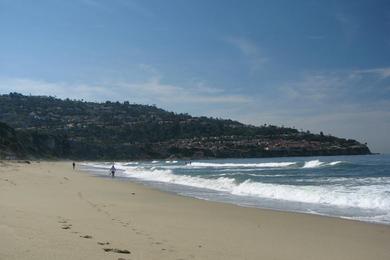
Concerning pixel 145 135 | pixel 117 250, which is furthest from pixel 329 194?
pixel 145 135

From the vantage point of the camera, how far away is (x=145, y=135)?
154625 mm

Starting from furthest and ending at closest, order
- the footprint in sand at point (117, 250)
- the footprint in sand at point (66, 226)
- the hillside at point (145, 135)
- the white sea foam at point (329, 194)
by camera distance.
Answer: the hillside at point (145, 135) → the white sea foam at point (329, 194) → the footprint in sand at point (66, 226) → the footprint in sand at point (117, 250)

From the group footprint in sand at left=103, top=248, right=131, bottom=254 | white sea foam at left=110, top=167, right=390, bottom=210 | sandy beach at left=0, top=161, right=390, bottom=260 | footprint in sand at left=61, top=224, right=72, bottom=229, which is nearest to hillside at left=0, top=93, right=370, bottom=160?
white sea foam at left=110, top=167, right=390, bottom=210

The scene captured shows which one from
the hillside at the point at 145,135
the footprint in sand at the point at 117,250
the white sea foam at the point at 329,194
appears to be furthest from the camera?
the hillside at the point at 145,135

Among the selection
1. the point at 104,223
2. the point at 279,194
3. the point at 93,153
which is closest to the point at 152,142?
the point at 93,153

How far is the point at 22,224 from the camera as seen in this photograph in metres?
8.04

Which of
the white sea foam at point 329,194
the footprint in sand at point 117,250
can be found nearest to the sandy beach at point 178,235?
the footprint in sand at point 117,250

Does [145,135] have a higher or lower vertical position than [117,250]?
higher

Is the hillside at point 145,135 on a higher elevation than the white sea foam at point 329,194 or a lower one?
higher

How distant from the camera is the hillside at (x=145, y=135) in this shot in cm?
13400

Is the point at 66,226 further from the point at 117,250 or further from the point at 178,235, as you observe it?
the point at 117,250

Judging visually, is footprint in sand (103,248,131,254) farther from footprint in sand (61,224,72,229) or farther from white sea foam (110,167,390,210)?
white sea foam (110,167,390,210)

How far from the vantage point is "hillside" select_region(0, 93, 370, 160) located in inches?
5276

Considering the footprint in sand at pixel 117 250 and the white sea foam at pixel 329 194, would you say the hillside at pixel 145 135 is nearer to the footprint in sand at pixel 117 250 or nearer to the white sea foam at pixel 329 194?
the white sea foam at pixel 329 194
